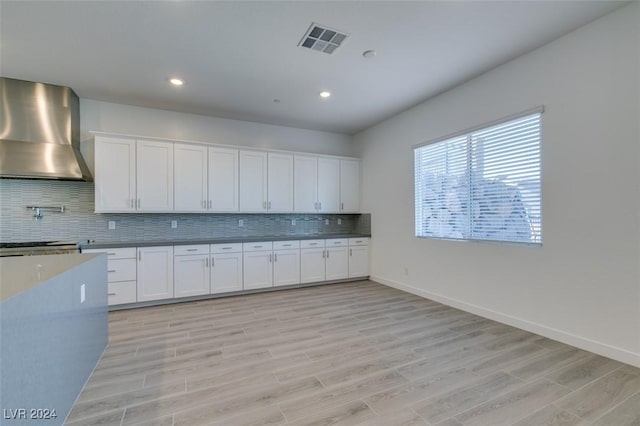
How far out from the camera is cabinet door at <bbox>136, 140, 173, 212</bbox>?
421 cm

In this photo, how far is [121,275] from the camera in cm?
387

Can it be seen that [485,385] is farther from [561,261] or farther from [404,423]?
[561,261]

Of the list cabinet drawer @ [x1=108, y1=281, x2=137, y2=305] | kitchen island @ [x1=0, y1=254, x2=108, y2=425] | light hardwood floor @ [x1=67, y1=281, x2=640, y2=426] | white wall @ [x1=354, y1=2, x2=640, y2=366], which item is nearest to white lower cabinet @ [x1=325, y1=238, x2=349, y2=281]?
light hardwood floor @ [x1=67, y1=281, x2=640, y2=426]

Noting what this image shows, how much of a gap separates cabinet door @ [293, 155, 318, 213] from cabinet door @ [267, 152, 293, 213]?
0.33ft

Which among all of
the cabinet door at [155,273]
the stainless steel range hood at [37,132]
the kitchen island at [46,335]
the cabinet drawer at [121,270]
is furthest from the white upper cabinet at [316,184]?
the kitchen island at [46,335]

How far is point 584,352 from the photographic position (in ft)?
8.46

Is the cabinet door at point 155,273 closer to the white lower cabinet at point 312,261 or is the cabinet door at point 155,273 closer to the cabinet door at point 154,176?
the cabinet door at point 154,176

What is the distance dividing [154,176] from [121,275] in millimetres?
1462

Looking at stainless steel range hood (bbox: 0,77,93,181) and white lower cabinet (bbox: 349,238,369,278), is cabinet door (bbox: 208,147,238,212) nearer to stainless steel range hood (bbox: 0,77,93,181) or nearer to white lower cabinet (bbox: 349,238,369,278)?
stainless steel range hood (bbox: 0,77,93,181)

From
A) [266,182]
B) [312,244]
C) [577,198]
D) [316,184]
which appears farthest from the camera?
[316,184]

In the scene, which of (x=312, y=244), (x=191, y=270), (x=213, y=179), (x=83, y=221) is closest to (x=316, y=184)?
(x=312, y=244)

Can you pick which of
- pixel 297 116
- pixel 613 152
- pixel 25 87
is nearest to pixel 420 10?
pixel 613 152

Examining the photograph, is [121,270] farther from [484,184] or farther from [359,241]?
[484,184]

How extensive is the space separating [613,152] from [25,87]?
6.42 m
